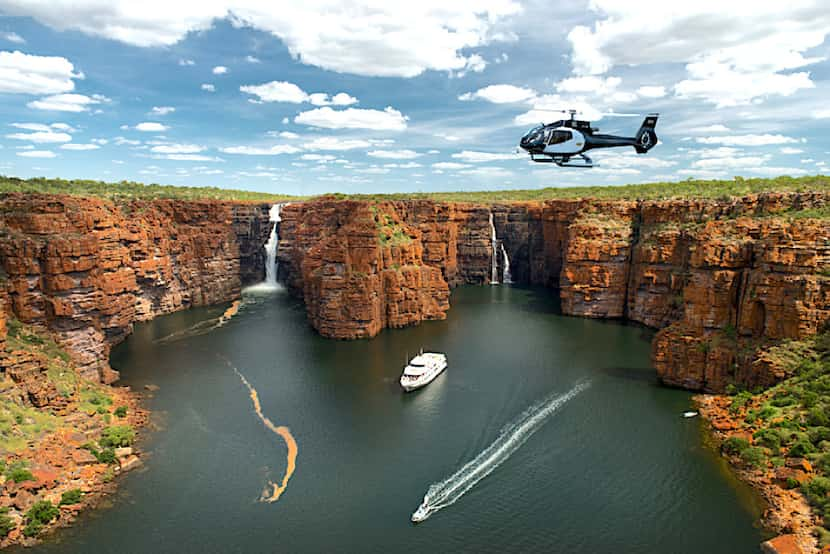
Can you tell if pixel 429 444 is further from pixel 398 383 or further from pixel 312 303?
pixel 312 303

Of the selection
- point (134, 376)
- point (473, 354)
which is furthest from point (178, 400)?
point (473, 354)

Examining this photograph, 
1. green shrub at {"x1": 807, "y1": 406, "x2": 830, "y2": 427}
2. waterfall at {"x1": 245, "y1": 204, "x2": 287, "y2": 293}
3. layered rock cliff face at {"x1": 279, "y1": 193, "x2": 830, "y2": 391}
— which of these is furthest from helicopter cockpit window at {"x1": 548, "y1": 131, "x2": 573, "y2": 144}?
waterfall at {"x1": 245, "y1": 204, "x2": 287, "y2": 293}

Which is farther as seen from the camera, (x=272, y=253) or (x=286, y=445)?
(x=272, y=253)

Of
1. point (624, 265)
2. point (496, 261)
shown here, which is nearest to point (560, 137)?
point (624, 265)

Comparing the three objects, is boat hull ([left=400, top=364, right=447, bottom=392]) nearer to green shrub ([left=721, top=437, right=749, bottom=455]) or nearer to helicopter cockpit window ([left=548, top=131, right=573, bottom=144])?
green shrub ([left=721, top=437, right=749, bottom=455])

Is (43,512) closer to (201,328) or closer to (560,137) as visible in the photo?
(560,137)

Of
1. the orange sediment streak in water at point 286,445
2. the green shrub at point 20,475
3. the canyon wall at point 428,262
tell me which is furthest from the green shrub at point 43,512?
the orange sediment streak in water at point 286,445

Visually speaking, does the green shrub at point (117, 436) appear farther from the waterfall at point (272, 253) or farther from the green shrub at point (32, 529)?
the waterfall at point (272, 253)

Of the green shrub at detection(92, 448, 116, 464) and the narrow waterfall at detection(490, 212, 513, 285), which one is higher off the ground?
the narrow waterfall at detection(490, 212, 513, 285)
